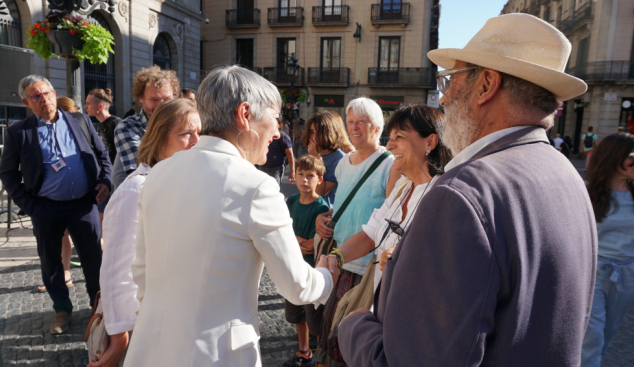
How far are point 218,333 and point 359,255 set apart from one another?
1170 mm

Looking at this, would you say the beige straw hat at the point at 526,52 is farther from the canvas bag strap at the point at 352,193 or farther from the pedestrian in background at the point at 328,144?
the pedestrian in background at the point at 328,144

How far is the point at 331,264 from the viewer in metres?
1.85

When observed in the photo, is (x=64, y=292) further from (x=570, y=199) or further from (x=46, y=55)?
(x=570, y=199)

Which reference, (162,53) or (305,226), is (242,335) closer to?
(305,226)

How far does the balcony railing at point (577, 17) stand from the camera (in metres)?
24.2

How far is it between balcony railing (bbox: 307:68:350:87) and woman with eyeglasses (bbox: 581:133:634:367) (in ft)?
82.4

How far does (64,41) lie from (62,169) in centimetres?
211

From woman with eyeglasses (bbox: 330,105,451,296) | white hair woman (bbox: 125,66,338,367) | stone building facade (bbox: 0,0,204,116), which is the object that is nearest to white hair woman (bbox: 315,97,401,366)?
woman with eyeglasses (bbox: 330,105,451,296)

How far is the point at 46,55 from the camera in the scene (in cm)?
504

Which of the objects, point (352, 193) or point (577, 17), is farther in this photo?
point (577, 17)

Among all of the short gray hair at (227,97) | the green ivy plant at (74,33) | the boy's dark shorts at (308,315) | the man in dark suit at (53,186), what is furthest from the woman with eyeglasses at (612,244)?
the green ivy plant at (74,33)

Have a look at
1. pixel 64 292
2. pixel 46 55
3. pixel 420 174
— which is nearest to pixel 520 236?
pixel 420 174

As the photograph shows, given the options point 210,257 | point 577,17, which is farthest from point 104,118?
point 577,17

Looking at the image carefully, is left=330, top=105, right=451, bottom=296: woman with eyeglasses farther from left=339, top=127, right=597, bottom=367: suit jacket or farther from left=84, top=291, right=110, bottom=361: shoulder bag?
left=84, top=291, right=110, bottom=361: shoulder bag
